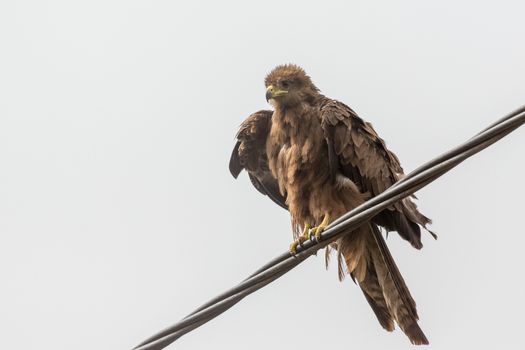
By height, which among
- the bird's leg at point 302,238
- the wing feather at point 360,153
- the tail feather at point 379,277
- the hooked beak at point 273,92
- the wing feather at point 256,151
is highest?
the hooked beak at point 273,92

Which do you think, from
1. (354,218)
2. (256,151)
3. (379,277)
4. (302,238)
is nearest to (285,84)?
(256,151)

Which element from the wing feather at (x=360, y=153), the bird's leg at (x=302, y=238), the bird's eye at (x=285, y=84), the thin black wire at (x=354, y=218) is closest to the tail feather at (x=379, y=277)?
the wing feather at (x=360, y=153)

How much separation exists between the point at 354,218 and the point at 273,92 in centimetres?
317

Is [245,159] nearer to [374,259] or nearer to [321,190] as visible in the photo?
[321,190]

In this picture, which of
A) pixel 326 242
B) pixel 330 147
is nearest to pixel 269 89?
pixel 330 147

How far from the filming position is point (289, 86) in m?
7.96

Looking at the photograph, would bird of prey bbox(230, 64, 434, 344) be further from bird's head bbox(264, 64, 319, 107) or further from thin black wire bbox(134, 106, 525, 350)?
thin black wire bbox(134, 106, 525, 350)

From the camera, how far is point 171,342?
4.60m

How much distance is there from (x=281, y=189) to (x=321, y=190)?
19.7 inches

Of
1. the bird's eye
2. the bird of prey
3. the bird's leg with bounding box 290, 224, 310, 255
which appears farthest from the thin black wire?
the bird's eye

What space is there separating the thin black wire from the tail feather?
2.08m

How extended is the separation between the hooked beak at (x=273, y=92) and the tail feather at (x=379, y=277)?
1387 millimetres

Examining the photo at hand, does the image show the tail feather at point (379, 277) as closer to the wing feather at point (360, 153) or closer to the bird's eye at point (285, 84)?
the wing feather at point (360, 153)

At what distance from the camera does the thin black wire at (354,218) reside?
4.23 meters
